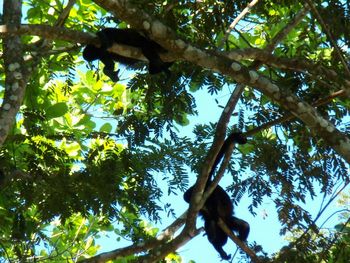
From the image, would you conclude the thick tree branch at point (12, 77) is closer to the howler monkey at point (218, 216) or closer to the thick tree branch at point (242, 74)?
the thick tree branch at point (242, 74)

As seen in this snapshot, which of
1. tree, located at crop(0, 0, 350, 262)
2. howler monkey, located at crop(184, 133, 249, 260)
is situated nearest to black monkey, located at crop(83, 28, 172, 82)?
tree, located at crop(0, 0, 350, 262)

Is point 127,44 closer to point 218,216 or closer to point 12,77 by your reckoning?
point 12,77

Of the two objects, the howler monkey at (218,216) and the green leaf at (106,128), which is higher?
the green leaf at (106,128)

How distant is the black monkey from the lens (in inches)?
193

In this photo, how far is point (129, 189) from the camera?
228 inches

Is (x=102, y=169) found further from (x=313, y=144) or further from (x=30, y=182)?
(x=313, y=144)

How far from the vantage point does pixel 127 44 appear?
5.04 m

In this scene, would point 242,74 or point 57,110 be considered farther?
point 57,110

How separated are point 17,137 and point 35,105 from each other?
33 cm

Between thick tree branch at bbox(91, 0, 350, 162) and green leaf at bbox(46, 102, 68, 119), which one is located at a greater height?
green leaf at bbox(46, 102, 68, 119)

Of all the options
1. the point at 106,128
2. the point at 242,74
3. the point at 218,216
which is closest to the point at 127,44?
the point at 242,74

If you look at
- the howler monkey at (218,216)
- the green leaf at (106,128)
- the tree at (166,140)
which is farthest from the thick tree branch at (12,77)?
the howler monkey at (218,216)

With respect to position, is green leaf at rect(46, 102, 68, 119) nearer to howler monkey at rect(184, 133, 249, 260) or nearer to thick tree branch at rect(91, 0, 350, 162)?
thick tree branch at rect(91, 0, 350, 162)

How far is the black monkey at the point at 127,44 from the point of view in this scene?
4.91 metres
